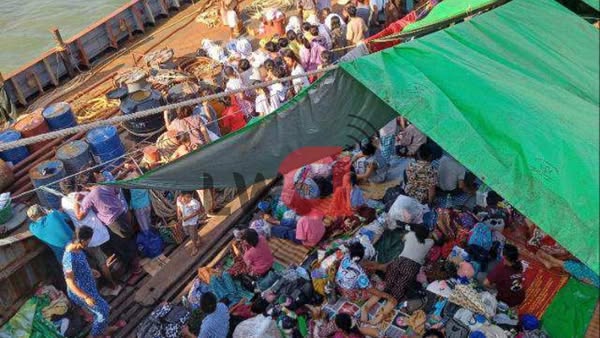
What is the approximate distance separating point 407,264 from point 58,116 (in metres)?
5.56

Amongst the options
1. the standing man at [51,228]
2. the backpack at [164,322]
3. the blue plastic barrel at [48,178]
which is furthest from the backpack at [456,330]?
the blue plastic barrel at [48,178]

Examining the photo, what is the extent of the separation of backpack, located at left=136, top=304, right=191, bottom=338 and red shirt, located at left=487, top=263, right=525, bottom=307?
11.0 ft

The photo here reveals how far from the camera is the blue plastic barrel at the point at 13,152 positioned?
8.13 meters

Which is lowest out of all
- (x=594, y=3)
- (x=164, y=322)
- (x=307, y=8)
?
(x=164, y=322)

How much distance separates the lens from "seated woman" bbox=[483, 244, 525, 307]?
597cm

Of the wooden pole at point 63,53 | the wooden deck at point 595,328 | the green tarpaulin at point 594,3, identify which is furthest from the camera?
the wooden pole at point 63,53

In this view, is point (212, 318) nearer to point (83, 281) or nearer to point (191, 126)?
point (83, 281)

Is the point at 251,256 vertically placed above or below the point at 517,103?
below

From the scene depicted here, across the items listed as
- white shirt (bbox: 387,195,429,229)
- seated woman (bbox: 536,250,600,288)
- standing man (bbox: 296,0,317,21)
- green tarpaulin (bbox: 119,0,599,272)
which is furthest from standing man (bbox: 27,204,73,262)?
standing man (bbox: 296,0,317,21)

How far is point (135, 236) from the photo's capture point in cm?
746

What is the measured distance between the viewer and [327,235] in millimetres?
7410

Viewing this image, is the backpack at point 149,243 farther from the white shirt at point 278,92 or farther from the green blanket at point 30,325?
the white shirt at point 278,92

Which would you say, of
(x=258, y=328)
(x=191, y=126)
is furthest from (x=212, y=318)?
(x=191, y=126)

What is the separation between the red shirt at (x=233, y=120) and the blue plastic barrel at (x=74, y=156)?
1980 millimetres
